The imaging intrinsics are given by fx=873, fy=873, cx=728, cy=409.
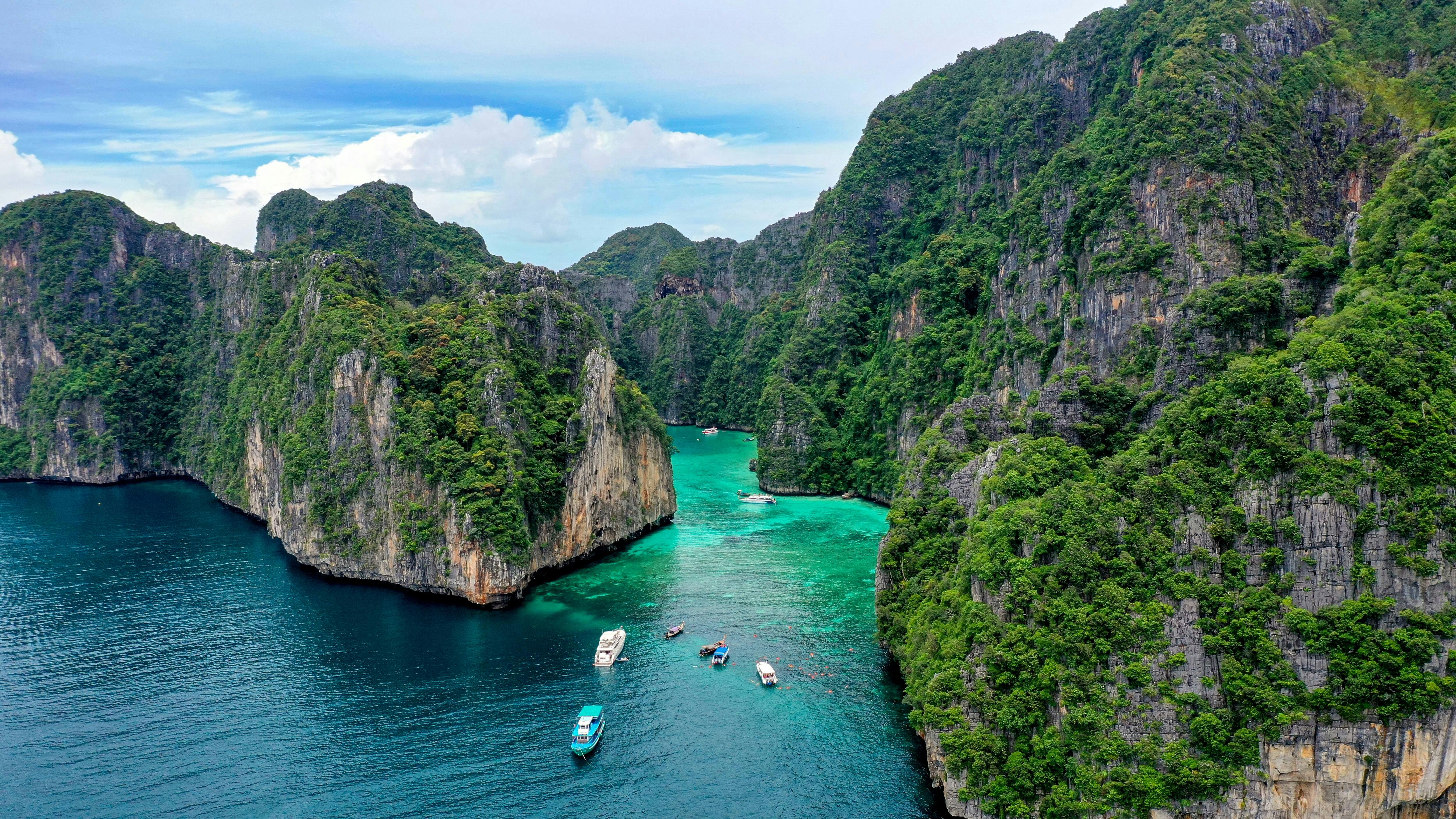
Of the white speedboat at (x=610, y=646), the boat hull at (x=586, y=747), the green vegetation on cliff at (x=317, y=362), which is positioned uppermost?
the green vegetation on cliff at (x=317, y=362)

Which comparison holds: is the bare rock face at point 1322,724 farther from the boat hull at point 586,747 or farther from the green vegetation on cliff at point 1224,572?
the boat hull at point 586,747

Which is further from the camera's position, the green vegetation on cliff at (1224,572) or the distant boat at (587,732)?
the distant boat at (587,732)

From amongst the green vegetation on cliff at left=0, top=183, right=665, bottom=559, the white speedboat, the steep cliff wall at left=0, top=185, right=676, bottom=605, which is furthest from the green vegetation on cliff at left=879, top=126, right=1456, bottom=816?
the green vegetation on cliff at left=0, top=183, right=665, bottom=559

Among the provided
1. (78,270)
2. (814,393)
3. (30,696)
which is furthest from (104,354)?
(814,393)

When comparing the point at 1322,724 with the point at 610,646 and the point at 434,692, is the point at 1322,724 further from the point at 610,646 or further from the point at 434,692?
the point at 434,692

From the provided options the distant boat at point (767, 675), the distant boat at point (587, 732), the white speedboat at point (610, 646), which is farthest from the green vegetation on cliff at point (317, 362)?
the distant boat at point (767, 675)
